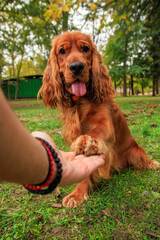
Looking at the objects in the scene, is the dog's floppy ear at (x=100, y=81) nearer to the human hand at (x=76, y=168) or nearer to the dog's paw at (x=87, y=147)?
the dog's paw at (x=87, y=147)

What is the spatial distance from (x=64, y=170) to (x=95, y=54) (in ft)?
6.34

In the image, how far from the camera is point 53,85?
2.39 meters

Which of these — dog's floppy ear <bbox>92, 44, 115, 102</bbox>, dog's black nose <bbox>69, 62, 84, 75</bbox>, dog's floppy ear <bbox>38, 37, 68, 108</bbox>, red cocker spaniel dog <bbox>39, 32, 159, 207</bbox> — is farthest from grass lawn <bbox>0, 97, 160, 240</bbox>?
dog's black nose <bbox>69, 62, 84, 75</bbox>

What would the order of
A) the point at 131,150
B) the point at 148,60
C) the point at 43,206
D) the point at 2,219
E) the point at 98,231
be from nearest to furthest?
the point at 98,231
the point at 2,219
the point at 43,206
the point at 131,150
the point at 148,60

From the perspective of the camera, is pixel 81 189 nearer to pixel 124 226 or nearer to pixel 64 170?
pixel 124 226

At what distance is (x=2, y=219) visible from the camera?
4.23ft

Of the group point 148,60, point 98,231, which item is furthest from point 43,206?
point 148,60

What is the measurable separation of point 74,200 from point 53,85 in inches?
61.6

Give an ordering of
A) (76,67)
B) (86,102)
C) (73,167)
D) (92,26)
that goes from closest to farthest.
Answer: (73,167)
(76,67)
(86,102)
(92,26)

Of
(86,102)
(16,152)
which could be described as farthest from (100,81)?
(16,152)

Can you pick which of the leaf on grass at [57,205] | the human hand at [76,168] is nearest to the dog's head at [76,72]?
the human hand at [76,168]

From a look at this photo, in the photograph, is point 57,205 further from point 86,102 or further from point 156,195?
point 86,102

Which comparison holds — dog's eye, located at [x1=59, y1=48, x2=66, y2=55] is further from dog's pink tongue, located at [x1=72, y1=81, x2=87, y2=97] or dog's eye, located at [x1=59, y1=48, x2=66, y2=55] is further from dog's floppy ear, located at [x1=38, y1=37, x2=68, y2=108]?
dog's pink tongue, located at [x1=72, y1=81, x2=87, y2=97]

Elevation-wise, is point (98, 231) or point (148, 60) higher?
point (148, 60)
